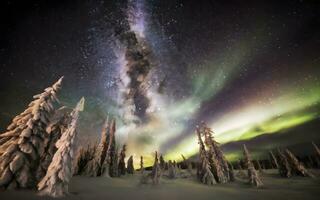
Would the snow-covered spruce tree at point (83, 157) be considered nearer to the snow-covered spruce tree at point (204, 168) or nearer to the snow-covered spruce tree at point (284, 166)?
the snow-covered spruce tree at point (204, 168)

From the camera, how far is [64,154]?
11.1 metres

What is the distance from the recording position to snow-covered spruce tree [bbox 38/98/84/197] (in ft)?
33.9

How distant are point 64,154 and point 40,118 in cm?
396

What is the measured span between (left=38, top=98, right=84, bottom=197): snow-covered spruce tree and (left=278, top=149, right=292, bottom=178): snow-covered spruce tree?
5872 centimetres

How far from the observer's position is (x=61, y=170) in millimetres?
10711

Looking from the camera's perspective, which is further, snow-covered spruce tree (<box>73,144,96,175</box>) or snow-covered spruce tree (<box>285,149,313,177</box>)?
snow-covered spruce tree (<box>285,149,313,177</box>)

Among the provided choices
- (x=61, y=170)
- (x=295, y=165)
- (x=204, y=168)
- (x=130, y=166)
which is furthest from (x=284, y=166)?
(x=61, y=170)

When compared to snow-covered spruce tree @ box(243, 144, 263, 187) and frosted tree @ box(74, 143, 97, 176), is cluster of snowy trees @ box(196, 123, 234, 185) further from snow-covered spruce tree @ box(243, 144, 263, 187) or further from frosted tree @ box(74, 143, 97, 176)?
frosted tree @ box(74, 143, 97, 176)

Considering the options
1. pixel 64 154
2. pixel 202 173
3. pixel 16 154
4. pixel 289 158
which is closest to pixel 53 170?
pixel 64 154

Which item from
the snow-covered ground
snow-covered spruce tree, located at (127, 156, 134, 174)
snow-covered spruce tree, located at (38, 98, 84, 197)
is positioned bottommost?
the snow-covered ground

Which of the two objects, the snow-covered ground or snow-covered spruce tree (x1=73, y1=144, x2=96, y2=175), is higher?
snow-covered spruce tree (x1=73, y1=144, x2=96, y2=175)

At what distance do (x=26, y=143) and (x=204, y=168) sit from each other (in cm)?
3416

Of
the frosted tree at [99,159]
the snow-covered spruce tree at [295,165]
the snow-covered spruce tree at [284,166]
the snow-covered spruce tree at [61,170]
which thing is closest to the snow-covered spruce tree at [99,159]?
the frosted tree at [99,159]

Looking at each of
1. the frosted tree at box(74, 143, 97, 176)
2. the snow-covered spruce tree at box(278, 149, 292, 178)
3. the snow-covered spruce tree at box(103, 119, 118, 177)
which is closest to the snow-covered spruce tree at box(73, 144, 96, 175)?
the frosted tree at box(74, 143, 97, 176)
